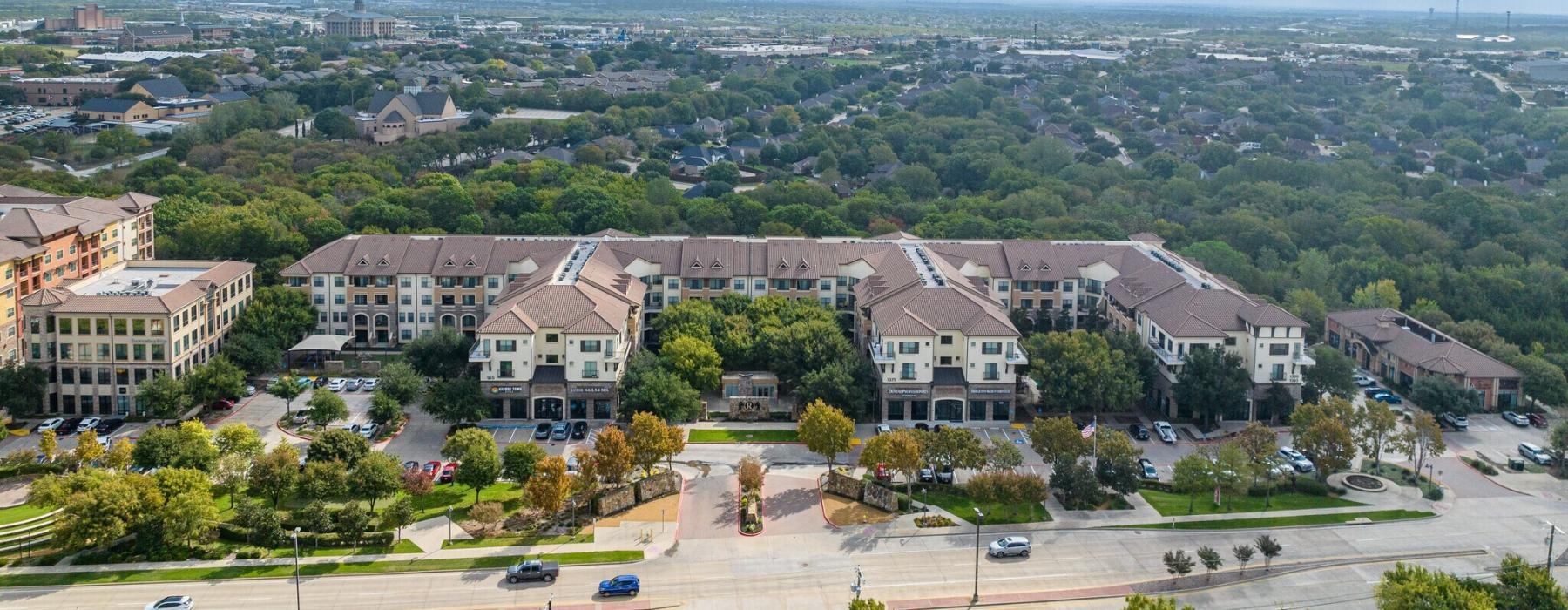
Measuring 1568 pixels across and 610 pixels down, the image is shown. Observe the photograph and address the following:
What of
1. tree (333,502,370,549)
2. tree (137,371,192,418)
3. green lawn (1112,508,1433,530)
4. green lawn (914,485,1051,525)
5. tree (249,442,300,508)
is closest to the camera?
tree (333,502,370,549)

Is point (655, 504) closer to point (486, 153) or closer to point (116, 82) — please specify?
point (486, 153)

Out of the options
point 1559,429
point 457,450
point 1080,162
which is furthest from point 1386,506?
point 1080,162

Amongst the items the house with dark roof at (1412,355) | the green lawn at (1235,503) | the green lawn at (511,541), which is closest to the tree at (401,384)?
the green lawn at (511,541)

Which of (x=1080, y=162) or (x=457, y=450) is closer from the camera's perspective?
(x=457, y=450)

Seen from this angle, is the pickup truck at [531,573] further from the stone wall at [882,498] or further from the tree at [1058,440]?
the tree at [1058,440]

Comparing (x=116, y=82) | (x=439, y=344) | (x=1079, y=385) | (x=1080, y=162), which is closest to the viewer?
(x=1079, y=385)

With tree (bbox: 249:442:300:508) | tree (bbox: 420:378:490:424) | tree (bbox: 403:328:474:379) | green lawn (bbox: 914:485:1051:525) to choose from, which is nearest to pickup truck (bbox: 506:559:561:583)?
tree (bbox: 249:442:300:508)

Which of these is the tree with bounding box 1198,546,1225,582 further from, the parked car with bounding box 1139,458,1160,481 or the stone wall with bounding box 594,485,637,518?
the stone wall with bounding box 594,485,637,518
